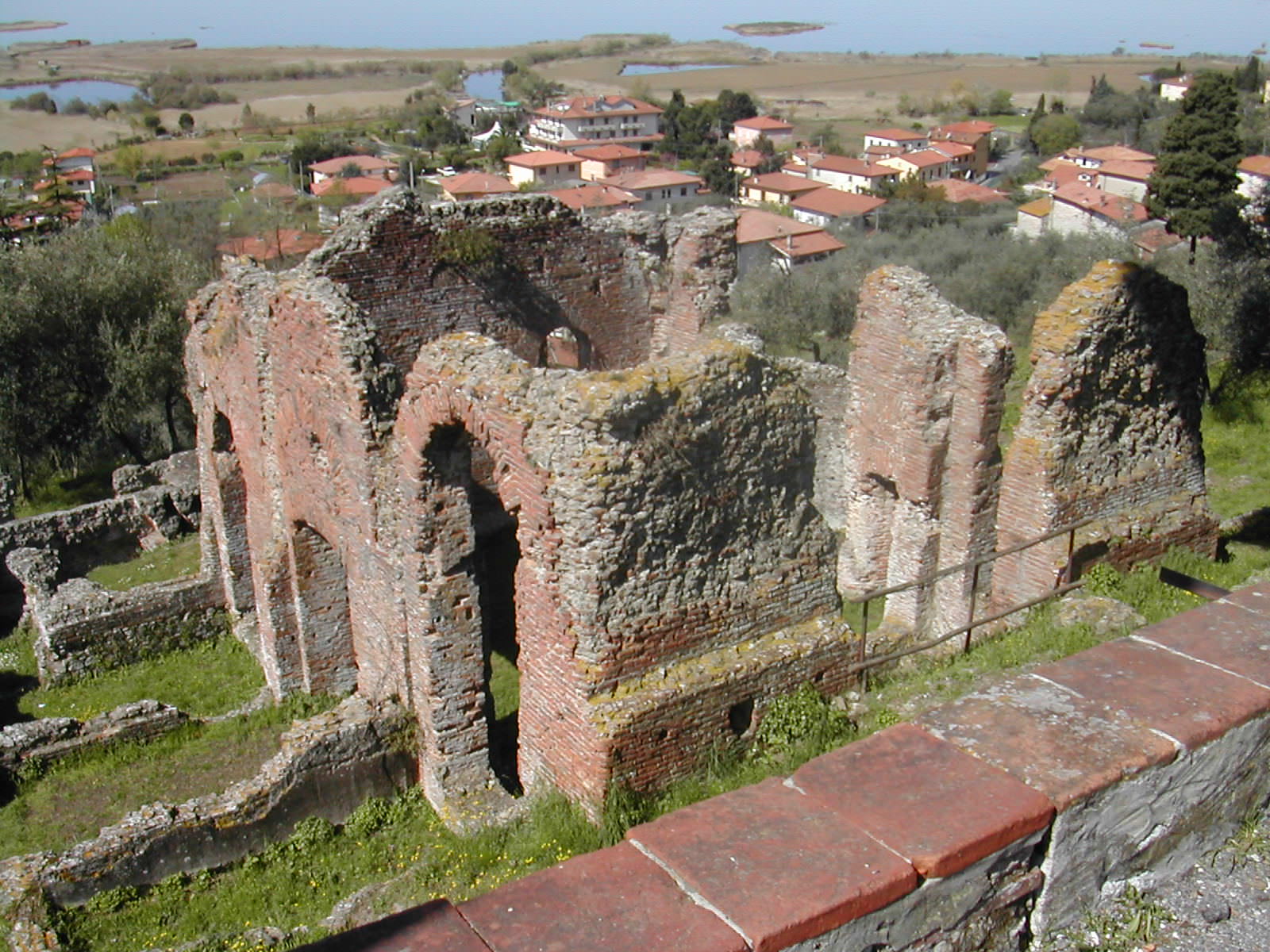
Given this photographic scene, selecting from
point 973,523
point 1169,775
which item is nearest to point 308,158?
point 973,523

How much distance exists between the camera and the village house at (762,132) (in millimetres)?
98981

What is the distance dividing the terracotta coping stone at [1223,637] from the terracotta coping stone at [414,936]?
96.5 inches

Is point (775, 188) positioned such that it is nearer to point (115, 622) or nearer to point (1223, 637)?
point (115, 622)

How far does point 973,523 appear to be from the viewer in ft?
36.7

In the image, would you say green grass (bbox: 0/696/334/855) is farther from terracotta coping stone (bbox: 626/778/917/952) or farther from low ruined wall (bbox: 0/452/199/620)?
terracotta coping stone (bbox: 626/778/917/952)

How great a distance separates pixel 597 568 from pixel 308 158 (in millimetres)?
80289

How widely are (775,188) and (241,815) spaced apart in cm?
6617

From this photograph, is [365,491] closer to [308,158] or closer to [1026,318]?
[1026,318]

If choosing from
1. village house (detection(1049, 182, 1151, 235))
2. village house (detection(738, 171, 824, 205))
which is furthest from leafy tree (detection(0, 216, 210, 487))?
village house (detection(738, 171, 824, 205))

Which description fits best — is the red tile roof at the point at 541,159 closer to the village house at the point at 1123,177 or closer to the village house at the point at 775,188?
the village house at the point at 775,188

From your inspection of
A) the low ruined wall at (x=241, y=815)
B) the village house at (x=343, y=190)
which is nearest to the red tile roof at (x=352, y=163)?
the village house at (x=343, y=190)

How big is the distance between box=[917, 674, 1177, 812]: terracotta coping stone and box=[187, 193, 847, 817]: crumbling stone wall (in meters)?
3.59

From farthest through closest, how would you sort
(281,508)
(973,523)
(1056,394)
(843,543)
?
1. (843,543)
2. (281,508)
3. (973,523)
4. (1056,394)

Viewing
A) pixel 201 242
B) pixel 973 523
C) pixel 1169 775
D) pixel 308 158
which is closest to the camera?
pixel 1169 775
